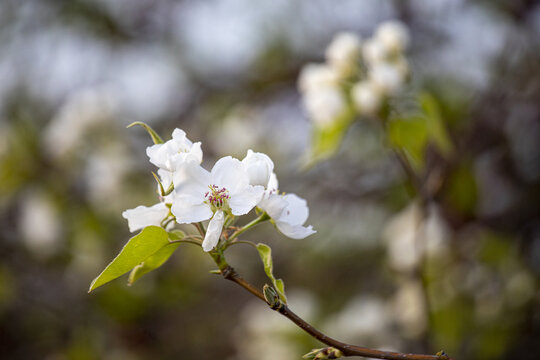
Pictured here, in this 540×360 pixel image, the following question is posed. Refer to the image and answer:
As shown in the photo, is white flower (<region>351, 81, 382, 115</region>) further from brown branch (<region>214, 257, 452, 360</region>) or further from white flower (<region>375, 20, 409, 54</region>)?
brown branch (<region>214, 257, 452, 360</region>)

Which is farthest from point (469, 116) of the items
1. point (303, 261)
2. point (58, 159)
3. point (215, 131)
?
point (58, 159)

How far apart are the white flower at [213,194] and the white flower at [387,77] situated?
1432mm

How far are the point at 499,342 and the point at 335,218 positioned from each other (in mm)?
2050

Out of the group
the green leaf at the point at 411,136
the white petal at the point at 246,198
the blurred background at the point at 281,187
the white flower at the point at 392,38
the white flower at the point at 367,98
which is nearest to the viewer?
the white petal at the point at 246,198

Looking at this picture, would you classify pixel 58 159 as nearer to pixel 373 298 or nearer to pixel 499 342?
pixel 373 298

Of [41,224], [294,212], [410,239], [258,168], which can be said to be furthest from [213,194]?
[41,224]

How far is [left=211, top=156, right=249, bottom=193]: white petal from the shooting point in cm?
106

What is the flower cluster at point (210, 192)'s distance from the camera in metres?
1.02

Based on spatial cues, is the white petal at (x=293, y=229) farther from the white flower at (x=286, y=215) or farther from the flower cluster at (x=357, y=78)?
A: the flower cluster at (x=357, y=78)

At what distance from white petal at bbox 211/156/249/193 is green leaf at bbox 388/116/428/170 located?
128cm

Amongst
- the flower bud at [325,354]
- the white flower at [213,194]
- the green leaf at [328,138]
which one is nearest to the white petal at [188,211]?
the white flower at [213,194]

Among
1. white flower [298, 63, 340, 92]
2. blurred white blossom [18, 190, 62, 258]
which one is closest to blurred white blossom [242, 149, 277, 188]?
white flower [298, 63, 340, 92]

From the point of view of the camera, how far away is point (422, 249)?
2.28 m

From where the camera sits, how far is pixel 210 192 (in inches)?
41.5
